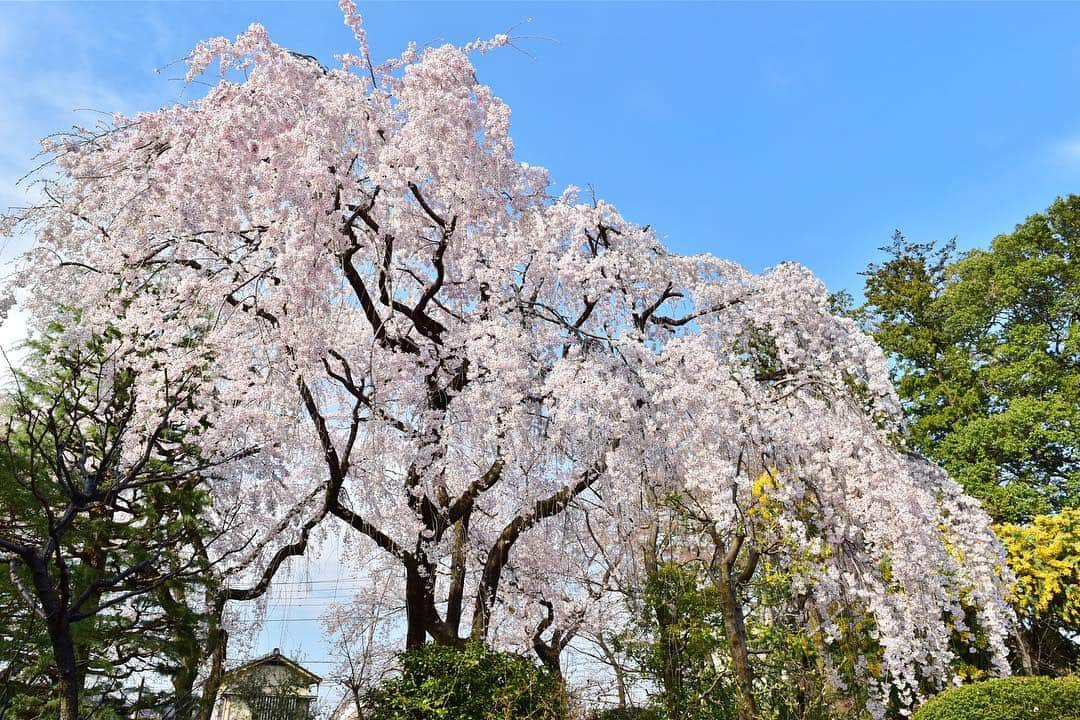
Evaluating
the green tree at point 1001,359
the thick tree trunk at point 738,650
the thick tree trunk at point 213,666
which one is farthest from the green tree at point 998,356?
the thick tree trunk at point 213,666

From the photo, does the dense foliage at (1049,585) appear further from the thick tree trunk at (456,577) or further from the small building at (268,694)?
the small building at (268,694)

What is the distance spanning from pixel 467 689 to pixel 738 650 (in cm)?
277

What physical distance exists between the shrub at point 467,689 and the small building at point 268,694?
5.00 m

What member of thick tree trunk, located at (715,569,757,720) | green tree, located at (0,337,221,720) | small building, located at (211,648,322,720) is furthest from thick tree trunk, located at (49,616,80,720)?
small building, located at (211,648,322,720)

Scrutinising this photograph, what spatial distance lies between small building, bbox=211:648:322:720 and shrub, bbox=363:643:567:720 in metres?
5.00

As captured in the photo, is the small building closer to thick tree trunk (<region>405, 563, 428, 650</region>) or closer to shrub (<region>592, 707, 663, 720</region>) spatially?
thick tree trunk (<region>405, 563, 428, 650</region>)

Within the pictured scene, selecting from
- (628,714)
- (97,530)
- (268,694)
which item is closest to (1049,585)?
(628,714)

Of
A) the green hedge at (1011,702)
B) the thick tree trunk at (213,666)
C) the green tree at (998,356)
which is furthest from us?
the green tree at (998,356)

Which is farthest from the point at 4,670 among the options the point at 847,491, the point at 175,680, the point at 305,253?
the point at 847,491

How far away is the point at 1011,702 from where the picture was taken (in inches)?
295

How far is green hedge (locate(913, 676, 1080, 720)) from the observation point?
7410 mm

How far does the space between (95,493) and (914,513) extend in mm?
6639

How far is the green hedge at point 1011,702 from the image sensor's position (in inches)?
292

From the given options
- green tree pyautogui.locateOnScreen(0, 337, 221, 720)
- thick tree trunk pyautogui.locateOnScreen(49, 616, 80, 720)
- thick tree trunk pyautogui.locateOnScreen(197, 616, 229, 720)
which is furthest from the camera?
thick tree trunk pyautogui.locateOnScreen(197, 616, 229, 720)
